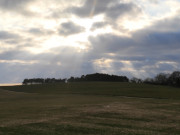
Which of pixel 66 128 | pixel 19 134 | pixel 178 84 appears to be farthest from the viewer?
pixel 178 84

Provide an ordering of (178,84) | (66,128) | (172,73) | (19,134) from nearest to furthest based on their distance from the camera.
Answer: (19,134) < (66,128) < (178,84) < (172,73)

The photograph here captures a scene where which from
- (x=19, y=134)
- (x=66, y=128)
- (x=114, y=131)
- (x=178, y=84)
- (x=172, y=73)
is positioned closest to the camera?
(x=19, y=134)

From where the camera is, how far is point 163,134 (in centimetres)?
1809

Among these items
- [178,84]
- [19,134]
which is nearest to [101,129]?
[19,134]

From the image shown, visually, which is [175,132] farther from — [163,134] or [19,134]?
[19,134]

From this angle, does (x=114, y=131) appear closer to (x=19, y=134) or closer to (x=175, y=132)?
(x=175, y=132)

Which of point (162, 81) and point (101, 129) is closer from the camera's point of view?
point (101, 129)

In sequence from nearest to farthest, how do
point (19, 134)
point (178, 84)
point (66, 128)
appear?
point (19, 134) < point (66, 128) < point (178, 84)

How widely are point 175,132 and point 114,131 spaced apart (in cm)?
492

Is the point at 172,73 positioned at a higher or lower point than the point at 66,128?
higher

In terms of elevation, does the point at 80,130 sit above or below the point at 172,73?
below

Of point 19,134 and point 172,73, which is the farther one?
point 172,73

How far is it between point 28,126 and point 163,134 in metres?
11.5

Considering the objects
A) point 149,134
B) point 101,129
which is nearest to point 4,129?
point 101,129
